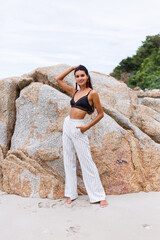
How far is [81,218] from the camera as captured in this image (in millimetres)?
3812

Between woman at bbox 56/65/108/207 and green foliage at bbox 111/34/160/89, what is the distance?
25.8 m

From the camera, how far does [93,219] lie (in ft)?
12.3

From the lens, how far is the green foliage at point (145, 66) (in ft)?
101

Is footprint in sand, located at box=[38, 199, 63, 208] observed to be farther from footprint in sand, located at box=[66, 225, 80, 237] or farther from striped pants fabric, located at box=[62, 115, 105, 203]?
footprint in sand, located at box=[66, 225, 80, 237]

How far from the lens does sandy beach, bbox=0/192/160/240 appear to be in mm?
3373

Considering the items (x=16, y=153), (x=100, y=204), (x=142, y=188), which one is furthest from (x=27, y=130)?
(x=142, y=188)

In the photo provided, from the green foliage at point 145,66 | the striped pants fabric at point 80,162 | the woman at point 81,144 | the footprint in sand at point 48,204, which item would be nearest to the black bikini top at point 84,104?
the woman at point 81,144

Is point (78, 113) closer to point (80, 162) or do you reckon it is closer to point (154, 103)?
point (80, 162)

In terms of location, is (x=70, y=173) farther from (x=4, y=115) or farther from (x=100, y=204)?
(x=4, y=115)

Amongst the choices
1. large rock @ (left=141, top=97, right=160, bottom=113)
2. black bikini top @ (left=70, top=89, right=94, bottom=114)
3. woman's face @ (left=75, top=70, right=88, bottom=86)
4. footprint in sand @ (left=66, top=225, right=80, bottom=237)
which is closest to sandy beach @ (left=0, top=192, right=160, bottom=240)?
footprint in sand @ (left=66, top=225, right=80, bottom=237)

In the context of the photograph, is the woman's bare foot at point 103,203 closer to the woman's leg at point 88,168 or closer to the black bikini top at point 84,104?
the woman's leg at point 88,168

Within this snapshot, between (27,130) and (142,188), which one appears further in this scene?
(27,130)

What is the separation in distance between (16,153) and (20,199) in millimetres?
960

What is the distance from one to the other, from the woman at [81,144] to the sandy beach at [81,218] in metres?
0.24
